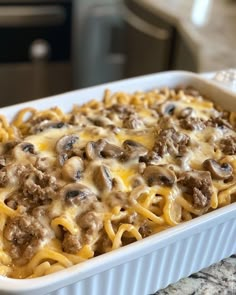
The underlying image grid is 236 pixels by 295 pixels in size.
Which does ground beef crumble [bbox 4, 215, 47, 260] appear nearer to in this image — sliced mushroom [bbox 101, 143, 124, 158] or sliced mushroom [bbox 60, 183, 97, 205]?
sliced mushroom [bbox 60, 183, 97, 205]

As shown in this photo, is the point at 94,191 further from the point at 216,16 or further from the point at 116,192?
the point at 216,16

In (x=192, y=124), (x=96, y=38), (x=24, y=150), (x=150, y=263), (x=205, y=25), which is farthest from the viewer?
(x=96, y=38)

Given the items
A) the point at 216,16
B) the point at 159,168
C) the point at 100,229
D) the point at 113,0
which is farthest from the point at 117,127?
the point at 113,0

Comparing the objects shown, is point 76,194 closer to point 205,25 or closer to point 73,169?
point 73,169

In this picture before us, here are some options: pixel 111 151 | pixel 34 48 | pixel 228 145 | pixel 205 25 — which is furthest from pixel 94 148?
pixel 34 48

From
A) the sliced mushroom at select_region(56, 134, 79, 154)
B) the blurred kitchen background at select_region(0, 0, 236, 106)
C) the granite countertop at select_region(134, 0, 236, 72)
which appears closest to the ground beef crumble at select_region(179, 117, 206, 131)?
the sliced mushroom at select_region(56, 134, 79, 154)
